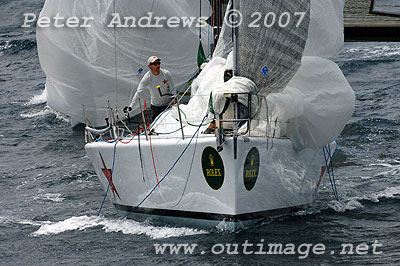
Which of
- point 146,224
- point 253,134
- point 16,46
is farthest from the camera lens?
point 16,46

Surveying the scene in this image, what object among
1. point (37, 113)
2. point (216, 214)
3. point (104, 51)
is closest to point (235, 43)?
point (216, 214)

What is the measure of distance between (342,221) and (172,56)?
8625 mm

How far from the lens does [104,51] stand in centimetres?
1652

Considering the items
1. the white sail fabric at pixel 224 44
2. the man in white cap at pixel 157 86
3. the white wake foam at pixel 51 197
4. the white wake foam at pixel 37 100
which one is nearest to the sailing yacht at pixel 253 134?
the man in white cap at pixel 157 86

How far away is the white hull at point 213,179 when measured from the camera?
8523 mm

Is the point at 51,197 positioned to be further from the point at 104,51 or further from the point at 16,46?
the point at 16,46

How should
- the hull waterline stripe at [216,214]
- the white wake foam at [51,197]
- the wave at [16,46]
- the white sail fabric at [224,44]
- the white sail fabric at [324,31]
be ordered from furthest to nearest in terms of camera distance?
the wave at [16,46] < the white wake foam at [51,197] < the white sail fabric at [224,44] < the white sail fabric at [324,31] < the hull waterline stripe at [216,214]

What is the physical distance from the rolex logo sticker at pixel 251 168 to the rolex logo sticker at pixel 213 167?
10.0 inches

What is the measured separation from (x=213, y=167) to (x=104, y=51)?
27.8ft

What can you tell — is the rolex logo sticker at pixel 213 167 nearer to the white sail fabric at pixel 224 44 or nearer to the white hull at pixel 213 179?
the white hull at pixel 213 179

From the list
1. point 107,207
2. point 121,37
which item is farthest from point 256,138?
point 121,37

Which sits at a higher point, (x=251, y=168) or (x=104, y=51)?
(x=251, y=168)

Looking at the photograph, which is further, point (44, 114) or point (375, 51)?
point (375, 51)

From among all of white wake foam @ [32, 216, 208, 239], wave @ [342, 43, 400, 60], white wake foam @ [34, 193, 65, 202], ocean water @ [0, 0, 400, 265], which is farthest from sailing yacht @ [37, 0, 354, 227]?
wave @ [342, 43, 400, 60]
